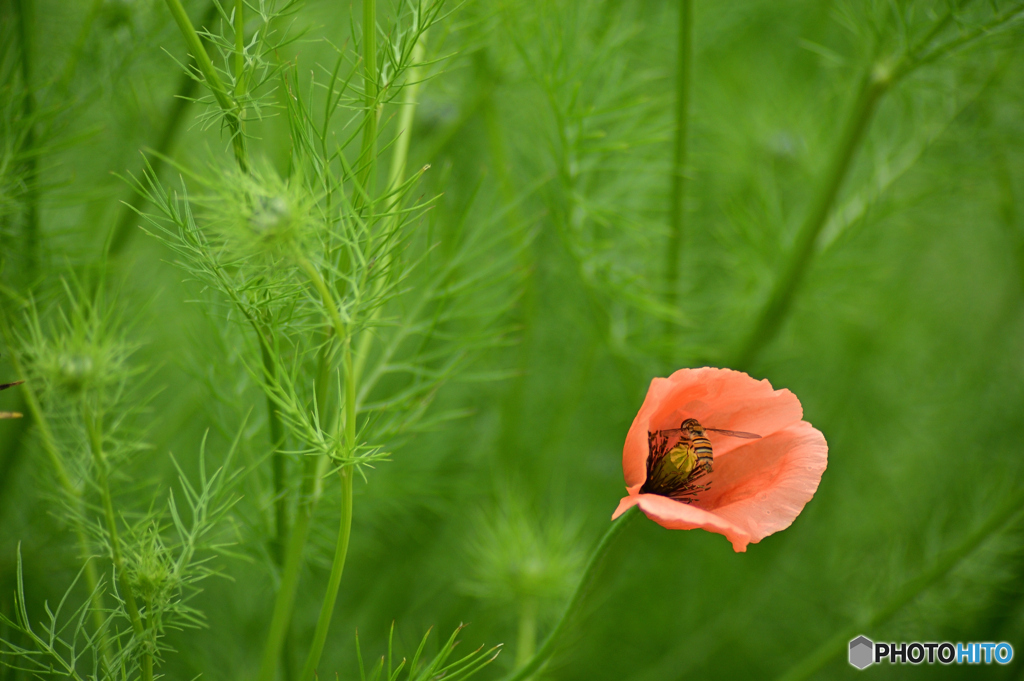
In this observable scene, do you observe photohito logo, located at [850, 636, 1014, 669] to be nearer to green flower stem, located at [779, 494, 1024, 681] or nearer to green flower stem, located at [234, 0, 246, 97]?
green flower stem, located at [779, 494, 1024, 681]

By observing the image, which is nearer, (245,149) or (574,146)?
(245,149)

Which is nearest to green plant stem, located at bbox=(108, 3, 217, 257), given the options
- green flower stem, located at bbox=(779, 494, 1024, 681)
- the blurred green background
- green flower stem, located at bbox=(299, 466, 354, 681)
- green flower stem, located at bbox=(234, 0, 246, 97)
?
the blurred green background

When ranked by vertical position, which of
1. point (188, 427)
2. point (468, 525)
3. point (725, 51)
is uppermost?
point (725, 51)

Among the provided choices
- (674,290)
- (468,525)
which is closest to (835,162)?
(674,290)

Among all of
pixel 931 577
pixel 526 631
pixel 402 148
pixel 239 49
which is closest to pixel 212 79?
pixel 239 49

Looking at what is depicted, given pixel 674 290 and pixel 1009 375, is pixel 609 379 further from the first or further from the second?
pixel 1009 375

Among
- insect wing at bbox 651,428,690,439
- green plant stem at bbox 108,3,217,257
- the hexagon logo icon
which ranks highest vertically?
green plant stem at bbox 108,3,217,257
